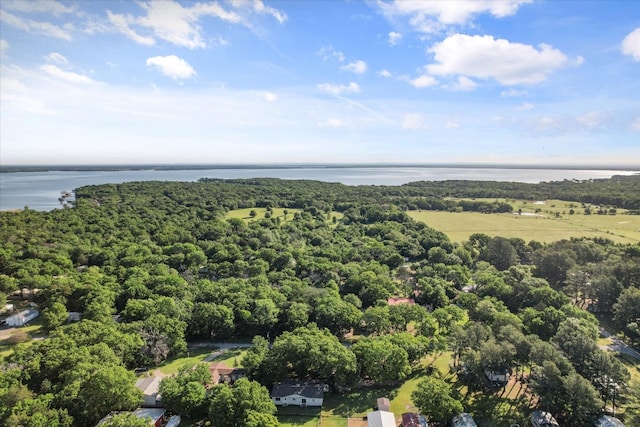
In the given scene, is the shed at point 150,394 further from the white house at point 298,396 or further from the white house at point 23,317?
the white house at point 23,317

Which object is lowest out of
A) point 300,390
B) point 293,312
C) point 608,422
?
point 300,390

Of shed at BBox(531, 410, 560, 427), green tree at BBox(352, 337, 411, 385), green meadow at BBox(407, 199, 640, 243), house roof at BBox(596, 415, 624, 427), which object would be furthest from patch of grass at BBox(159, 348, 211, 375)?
green meadow at BBox(407, 199, 640, 243)

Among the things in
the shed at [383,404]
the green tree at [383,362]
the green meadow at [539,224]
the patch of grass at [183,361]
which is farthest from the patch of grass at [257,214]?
the shed at [383,404]

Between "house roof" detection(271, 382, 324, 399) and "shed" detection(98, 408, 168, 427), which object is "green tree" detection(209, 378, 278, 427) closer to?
"house roof" detection(271, 382, 324, 399)

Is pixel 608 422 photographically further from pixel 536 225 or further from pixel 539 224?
pixel 539 224

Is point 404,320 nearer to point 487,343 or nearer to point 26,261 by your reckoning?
point 487,343

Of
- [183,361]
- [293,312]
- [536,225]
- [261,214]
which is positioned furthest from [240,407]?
[536,225]
